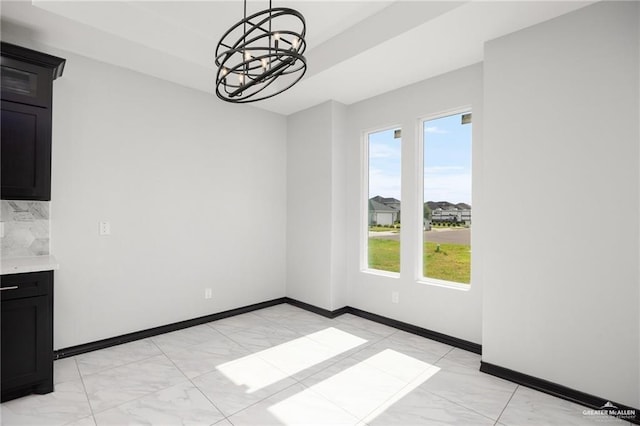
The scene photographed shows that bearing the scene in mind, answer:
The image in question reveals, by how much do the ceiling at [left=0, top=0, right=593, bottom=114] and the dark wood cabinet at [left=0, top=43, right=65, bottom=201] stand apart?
13.8 inches

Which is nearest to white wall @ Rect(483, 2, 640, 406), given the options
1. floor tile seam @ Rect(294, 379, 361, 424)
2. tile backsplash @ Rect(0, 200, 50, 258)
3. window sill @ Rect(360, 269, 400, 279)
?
window sill @ Rect(360, 269, 400, 279)

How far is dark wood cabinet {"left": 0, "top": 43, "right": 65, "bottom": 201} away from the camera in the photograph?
231 centimetres

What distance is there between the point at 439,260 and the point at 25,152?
3.81m

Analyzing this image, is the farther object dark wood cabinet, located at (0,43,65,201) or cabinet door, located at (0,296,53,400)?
dark wood cabinet, located at (0,43,65,201)

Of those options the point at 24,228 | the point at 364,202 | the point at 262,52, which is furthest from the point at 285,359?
the point at 262,52

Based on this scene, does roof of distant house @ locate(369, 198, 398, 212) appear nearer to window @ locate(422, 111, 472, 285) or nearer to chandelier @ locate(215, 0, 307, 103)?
window @ locate(422, 111, 472, 285)

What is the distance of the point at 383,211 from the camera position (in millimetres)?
3988

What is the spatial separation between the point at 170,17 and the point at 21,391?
3.17 m

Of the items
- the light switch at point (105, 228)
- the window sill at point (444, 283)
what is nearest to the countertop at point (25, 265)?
the light switch at point (105, 228)

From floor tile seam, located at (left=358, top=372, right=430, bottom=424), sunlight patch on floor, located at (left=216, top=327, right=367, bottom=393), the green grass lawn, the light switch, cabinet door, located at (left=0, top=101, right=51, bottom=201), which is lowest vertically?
floor tile seam, located at (left=358, top=372, right=430, bottom=424)

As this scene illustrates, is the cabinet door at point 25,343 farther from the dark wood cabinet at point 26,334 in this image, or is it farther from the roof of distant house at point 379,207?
the roof of distant house at point 379,207

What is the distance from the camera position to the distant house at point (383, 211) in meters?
3.85

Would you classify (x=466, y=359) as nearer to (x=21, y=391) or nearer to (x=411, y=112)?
(x=411, y=112)

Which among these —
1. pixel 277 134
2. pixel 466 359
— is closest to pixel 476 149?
pixel 466 359
